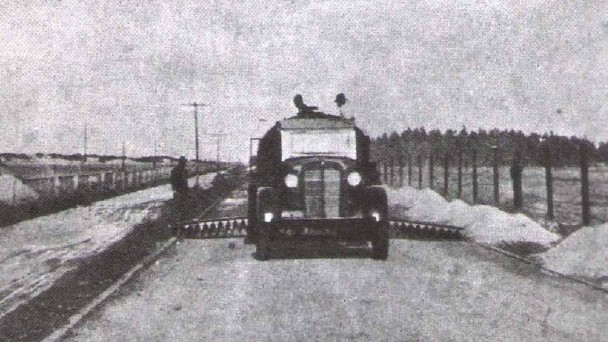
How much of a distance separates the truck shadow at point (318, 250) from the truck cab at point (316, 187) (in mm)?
411

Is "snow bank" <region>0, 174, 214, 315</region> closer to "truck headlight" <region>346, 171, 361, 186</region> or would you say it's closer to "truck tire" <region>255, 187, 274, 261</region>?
"truck tire" <region>255, 187, 274, 261</region>

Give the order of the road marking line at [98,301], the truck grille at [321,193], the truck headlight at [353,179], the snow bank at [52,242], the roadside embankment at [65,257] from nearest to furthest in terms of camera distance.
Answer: the road marking line at [98,301] → the roadside embankment at [65,257] → the snow bank at [52,242] → the truck grille at [321,193] → the truck headlight at [353,179]

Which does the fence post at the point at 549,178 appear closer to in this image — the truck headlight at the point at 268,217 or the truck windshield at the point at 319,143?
the truck windshield at the point at 319,143

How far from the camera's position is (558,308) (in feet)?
26.1

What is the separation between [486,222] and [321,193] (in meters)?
6.67

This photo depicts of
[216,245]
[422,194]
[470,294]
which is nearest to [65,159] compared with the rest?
[422,194]

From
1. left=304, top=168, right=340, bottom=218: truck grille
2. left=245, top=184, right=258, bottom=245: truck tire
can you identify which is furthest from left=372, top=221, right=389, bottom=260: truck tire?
left=245, top=184, right=258, bottom=245: truck tire

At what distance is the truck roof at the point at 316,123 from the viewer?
47.3 feet

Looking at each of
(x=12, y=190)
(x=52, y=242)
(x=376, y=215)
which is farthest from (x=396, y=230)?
(x=12, y=190)

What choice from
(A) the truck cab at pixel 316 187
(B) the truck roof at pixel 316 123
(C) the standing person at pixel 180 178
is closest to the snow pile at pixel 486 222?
(A) the truck cab at pixel 316 187

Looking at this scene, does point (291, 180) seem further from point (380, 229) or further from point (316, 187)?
point (380, 229)

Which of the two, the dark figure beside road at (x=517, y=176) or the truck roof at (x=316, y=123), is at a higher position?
the truck roof at (x=316, y=123)

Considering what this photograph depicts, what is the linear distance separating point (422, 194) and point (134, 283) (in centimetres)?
2022

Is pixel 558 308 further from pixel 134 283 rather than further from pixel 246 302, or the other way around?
pixel 134 283
